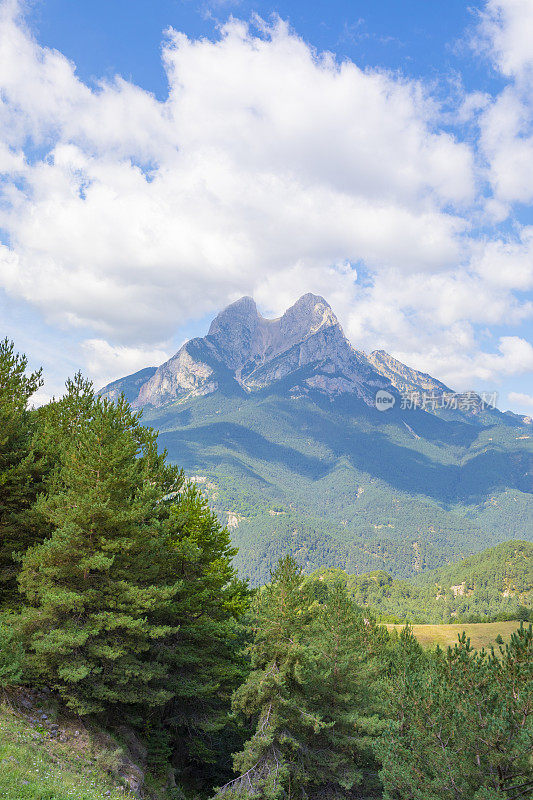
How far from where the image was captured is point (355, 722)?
2083 centimetres

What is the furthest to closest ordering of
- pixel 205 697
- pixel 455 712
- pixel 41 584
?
1. pixel 205 697
2. pixel 41 584
3. pixel 455 712

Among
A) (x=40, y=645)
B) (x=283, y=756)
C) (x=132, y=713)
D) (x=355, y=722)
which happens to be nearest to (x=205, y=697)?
(x=132, y=713)

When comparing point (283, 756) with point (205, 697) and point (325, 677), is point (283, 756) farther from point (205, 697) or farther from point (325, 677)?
point (205, 697)

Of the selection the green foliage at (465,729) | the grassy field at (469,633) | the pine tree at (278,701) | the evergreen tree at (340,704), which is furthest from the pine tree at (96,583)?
the grassy field at (469,633)

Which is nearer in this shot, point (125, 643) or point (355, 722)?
point (125, 643)

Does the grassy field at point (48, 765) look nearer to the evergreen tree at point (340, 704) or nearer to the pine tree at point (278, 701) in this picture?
the pine tree at point (278, 701)

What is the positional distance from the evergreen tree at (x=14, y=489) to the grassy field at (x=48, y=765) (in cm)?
612

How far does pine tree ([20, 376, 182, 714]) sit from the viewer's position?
56.5 feet

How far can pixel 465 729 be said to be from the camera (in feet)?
39.9

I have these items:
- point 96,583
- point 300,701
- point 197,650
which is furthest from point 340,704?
point 96,583

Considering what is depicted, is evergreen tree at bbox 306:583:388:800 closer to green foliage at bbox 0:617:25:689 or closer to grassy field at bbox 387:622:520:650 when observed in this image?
green foliage at bbox 0:617:25:689

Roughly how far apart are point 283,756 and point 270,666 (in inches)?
157

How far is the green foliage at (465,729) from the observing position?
11.3 m

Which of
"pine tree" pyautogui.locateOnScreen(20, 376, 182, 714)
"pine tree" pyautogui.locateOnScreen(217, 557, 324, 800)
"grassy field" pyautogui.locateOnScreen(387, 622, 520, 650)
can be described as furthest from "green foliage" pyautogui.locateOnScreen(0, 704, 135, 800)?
"grassy field" pyautogui.locateOnScreen(387, 622, 520, 650)
